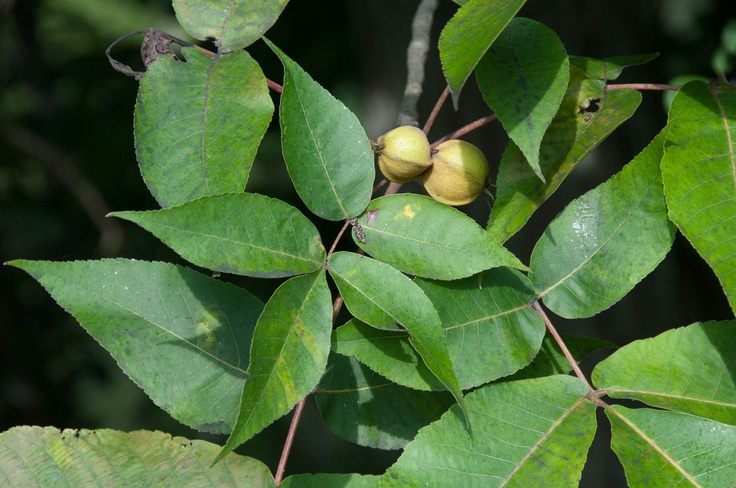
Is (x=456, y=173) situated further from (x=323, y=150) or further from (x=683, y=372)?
(x=683, y=372)

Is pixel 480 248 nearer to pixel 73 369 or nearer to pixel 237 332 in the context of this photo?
pixel 237 332

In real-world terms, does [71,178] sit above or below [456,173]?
below

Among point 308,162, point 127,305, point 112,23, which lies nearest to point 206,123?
point 308,162

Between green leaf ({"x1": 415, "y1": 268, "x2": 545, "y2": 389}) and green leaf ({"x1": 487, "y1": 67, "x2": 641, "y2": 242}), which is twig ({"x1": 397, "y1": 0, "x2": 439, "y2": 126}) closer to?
green leaf ({"x1": 487, "y1": 67, "x2": 641, "y2": 242})

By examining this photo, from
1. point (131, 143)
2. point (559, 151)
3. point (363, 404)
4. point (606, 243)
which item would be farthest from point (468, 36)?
point (131, 143)

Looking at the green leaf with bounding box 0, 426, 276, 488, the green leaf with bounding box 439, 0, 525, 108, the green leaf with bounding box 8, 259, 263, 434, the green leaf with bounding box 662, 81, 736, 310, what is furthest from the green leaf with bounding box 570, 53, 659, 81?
the green leaf with bounding box 0, 426, 276, 488

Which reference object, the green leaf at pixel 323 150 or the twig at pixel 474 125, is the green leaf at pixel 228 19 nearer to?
the green leaf at pixel 323 150

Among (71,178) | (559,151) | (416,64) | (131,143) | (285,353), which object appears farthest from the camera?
(131,143)
